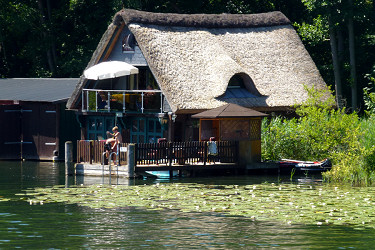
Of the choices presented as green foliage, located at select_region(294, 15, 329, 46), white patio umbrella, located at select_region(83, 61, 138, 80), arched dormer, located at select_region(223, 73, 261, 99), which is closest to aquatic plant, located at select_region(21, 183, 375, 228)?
white patio umbrella, located at select_region(83, 61, 138, 80)

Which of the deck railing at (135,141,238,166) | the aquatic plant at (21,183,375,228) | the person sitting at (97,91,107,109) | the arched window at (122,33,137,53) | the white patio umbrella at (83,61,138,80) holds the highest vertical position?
the arched window at (122,33,137,53)

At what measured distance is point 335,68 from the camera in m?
44.5

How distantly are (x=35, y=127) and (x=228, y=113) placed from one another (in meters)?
11.7

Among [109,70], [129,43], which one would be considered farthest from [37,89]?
[109,70]

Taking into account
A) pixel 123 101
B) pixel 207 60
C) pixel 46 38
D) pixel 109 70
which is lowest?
pixel 123 101

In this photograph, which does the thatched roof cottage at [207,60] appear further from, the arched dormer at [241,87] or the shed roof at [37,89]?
the shed roof at [37,89]

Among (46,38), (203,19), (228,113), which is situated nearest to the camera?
(228,113)

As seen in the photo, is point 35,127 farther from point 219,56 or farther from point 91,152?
point 219,56

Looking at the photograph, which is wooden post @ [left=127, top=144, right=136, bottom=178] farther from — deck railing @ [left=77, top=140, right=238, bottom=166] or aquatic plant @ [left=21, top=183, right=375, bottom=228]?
aquatic plant @ [left=21, top=183, right=375, bottom=228]

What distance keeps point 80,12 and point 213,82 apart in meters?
19.2

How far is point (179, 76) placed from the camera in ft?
123

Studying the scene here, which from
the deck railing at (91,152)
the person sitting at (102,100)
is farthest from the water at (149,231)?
the person sitting at (102,100)

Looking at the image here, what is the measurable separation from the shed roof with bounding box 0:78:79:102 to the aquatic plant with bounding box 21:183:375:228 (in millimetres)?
13393

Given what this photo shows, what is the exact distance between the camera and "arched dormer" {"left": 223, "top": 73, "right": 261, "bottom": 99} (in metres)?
38.9
